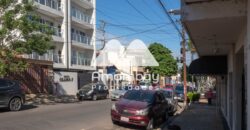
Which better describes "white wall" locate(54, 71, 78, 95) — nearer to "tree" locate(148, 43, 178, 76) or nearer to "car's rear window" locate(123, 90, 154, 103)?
"car's rear window" locate(123, 90, 154, 103)

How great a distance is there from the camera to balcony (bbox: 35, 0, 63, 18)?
143ft

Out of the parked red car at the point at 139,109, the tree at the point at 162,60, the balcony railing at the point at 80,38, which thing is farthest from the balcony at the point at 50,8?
the tree at the point at 162,60

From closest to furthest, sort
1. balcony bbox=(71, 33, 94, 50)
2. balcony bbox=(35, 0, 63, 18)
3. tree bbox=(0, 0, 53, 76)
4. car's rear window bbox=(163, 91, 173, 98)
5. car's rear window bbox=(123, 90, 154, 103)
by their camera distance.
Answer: car's rear window bbox=(123, 90, 154, 103)
tree bbox=(0, 0, 53, 76)
car's rear window bbox=(163, 91, 173, 98)
balcony bbox=(35, 0, 63, 18)
balcony bbox=(71, 33, 94, 50)

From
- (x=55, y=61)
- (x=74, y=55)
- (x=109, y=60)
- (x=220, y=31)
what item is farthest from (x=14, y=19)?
(x=109, y=60)

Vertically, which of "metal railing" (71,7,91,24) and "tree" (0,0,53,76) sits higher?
"metal railing" (71,7,91,24)

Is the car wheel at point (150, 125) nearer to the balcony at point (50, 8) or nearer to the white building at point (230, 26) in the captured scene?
the white building at point (230, 26)

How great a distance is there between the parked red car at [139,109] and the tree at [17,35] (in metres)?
9.99

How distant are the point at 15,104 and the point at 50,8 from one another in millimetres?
24676

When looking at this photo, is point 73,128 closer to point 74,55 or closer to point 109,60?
point 74,55

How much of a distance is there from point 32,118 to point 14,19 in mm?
9105

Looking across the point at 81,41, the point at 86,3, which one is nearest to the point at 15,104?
the point at 81,41

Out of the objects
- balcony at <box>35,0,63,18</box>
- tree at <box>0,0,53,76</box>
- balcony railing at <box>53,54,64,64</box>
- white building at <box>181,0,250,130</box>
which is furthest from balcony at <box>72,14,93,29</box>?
white building at <box>181,0,250,130</box>

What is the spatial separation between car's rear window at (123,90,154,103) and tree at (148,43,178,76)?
2366 inches

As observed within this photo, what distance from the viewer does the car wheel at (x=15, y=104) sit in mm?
21972
